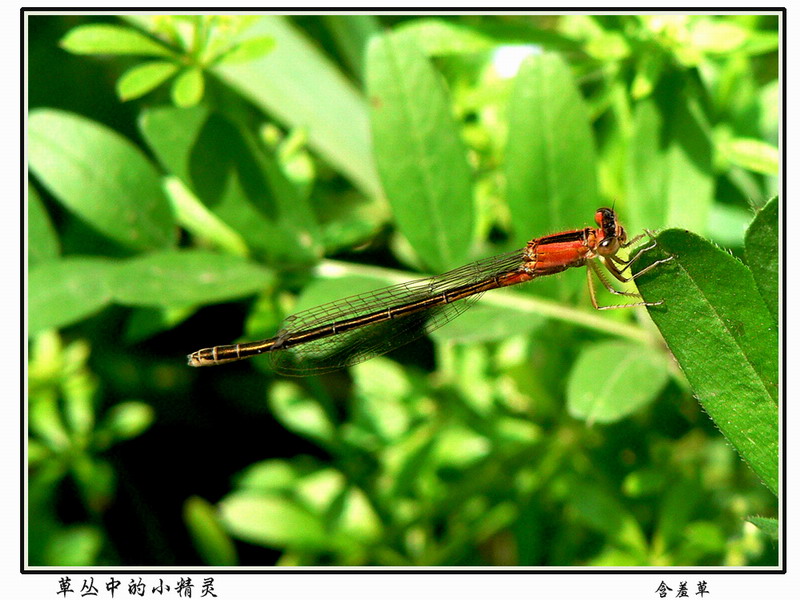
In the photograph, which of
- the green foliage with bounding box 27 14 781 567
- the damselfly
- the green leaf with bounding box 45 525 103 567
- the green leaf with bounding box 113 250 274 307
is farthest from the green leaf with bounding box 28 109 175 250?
the green leaf with bounding box 45 525 103 567

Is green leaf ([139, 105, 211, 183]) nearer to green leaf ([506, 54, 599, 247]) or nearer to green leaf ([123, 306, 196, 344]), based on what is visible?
green leaf ([123, 306, 196, 344])

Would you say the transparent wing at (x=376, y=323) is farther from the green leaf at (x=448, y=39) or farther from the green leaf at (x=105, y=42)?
the green leaf at (x=105, y=42)

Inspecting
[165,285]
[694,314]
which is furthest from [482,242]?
[694,314]

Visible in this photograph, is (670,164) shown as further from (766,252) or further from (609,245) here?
(766,252)

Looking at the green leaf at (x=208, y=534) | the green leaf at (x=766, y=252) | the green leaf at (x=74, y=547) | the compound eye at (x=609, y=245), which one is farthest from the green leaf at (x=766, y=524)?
the green leaf at (x=74, y=547)

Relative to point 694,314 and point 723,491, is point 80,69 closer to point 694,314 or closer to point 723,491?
point 694,314
